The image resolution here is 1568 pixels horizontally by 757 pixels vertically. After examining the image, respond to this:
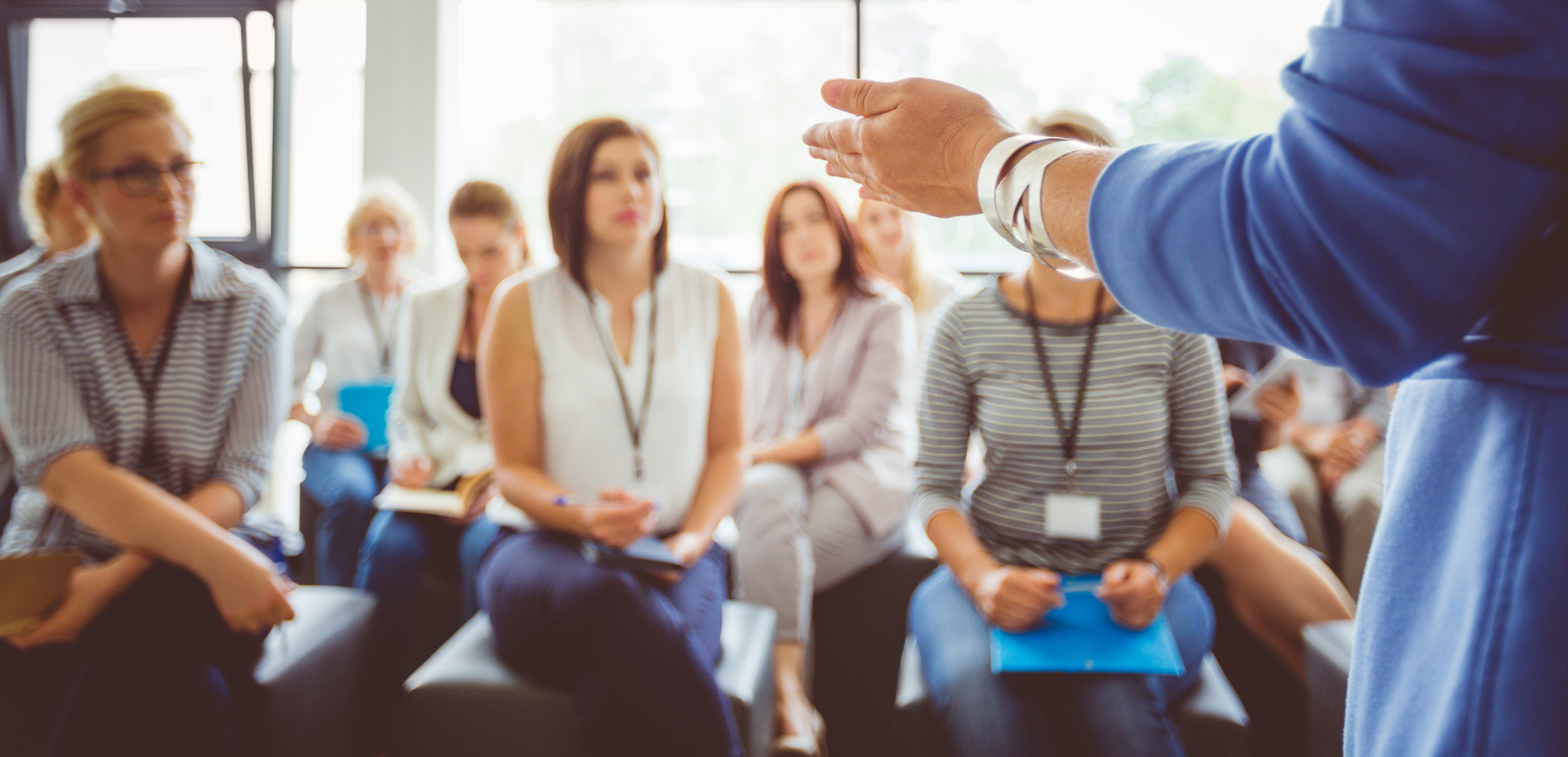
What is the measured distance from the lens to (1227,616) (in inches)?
90.0

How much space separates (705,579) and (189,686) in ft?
3.35

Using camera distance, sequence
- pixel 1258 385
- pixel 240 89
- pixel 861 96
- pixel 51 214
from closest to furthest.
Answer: pixel 861 96 < pixel 1258 385 < pixel 51 214 < pixel 240 89

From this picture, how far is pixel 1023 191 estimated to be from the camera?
1.98 feet

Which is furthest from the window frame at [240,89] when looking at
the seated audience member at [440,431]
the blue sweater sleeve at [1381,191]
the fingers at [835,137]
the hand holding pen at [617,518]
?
the blue sweater sleeve at [1381,191]

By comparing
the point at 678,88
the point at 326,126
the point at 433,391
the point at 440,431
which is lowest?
the point at 440,431

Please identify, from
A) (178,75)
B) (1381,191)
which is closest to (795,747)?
(1381,191)

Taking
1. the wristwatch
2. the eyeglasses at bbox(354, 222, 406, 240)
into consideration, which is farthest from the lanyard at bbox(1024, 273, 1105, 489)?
the eyeglasses at bbox(354, 222, 406, 240)

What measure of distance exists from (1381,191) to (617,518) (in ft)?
5.30

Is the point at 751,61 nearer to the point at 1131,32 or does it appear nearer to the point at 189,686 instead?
the point at 1131,32

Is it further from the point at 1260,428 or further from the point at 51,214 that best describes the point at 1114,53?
the point at 51,214

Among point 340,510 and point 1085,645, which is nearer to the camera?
point 1085,645

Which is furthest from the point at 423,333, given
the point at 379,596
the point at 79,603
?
the point at 79,603

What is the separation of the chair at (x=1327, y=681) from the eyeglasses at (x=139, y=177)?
101 inches

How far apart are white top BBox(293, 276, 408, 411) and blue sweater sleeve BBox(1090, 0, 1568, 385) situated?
3654 millimetres
